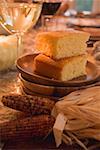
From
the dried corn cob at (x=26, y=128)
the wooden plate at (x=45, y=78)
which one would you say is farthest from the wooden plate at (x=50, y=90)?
the dried corn cob at (x=26, y=128)

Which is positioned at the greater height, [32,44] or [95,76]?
[95,76]

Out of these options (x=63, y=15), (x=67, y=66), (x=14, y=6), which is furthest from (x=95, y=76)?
(x=63, y=15)

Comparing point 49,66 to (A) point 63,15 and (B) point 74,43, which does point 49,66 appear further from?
(A) point 63,15

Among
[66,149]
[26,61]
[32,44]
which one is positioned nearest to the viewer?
[66,149]

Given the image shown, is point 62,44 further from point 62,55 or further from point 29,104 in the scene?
point 29,104

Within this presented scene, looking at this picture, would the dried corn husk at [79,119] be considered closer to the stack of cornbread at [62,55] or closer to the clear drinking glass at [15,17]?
the stack of cornbread at [62,55]

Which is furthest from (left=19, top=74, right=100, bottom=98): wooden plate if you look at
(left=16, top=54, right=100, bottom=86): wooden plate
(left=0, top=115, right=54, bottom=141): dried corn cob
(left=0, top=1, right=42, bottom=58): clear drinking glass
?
(left=0, top=1, right=42, bottom=58): clear drinking glass

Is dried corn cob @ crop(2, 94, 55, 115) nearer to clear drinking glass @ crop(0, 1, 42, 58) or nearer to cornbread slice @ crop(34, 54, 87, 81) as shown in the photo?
cornbread slice @ crop(34, 54, 87, 81)
